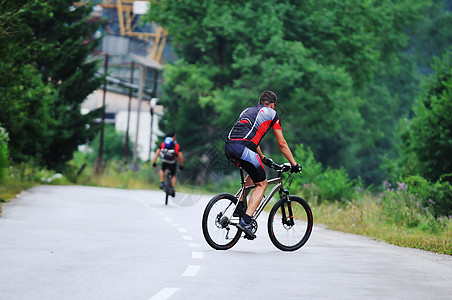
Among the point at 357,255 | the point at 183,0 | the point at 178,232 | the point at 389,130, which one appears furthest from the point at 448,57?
the point at 389,130

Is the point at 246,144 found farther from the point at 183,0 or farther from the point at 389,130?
the point at 389,130

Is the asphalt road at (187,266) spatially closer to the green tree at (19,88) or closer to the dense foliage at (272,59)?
the green tree at (19,88)

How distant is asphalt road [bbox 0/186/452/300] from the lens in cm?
899

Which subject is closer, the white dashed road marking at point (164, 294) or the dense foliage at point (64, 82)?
the white dashed road marking at point (164, 294)

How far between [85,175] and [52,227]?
26.8 metres

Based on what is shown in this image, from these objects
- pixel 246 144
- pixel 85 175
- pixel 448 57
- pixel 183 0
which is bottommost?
pixel 85 175

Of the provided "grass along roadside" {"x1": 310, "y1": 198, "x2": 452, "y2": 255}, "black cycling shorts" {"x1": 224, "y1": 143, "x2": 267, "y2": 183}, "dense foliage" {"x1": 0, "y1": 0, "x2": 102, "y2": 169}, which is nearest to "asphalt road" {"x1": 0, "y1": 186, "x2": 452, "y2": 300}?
"grass along roadside" {"x1": 310, "y1": 198, "x2": 452, "y2": 255}

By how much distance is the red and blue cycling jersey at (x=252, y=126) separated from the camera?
1263cm

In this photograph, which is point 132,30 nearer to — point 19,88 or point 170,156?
point 19,88

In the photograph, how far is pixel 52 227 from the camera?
638 inches

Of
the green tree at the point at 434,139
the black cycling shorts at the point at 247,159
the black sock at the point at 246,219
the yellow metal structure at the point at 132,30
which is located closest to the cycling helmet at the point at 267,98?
the black cycling shorts at the point at 247,159

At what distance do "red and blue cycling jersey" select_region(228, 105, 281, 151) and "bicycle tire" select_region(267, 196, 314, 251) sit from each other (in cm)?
107

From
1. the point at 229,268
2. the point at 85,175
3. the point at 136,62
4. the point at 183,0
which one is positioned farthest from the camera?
the point at 136,62

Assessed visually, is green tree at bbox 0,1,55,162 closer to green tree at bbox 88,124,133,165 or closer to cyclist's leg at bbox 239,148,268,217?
cyclist's leg at bbox 239,148,268,217
